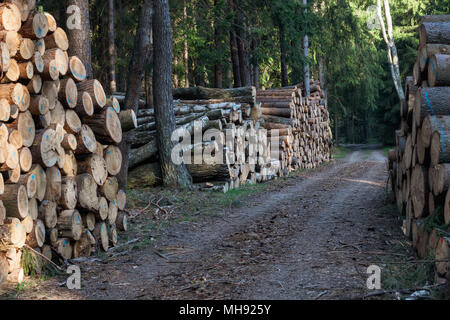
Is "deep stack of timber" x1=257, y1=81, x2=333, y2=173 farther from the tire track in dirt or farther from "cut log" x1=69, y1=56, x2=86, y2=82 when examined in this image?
"cut log" x1=69, y1=56, x2=86, y2=82

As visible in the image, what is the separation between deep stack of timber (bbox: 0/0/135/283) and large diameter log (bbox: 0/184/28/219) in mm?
10

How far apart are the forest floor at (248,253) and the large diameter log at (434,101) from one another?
68.3 inches

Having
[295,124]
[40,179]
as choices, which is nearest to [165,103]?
[40,179]

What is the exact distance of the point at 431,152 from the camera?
16.6ft

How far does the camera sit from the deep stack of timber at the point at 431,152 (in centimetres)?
450

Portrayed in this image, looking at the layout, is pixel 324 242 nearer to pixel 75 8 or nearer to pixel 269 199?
pixel 269 199

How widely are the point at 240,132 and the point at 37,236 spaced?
26.7 ft

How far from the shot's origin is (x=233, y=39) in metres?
18.8

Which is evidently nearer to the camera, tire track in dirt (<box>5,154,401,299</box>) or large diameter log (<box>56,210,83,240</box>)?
tire track in dirt (<box>5,154,401,299</box>)

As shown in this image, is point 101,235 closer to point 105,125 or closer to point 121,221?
point 121,221

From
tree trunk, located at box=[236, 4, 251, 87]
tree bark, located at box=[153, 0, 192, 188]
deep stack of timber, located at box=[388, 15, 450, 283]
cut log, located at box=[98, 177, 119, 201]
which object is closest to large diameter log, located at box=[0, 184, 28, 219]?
cut log, located at box=[98, 177, 119, 201]

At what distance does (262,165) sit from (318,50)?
41.1 feet

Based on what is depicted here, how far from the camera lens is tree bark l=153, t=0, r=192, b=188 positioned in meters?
10.4

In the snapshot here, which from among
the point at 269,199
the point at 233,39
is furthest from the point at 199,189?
the point at 233,39
